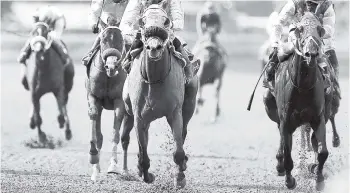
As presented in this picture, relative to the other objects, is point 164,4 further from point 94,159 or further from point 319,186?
point 94,159

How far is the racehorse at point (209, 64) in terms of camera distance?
20.8m

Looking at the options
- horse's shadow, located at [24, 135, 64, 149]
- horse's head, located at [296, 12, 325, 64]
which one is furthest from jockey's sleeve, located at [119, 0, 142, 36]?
horse's shadow, located at [24, 135, 64, 149]

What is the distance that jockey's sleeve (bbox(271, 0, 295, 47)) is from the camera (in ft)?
38.0

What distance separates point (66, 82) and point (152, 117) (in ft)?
22.2

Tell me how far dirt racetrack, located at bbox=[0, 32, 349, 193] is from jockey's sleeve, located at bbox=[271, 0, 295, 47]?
1685 mm

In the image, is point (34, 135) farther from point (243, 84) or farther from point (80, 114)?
point (243, 84)

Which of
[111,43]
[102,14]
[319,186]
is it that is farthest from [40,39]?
[319,186]

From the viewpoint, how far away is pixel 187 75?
11406 mm

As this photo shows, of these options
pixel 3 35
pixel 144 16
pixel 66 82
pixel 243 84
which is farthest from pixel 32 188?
pixel 3 35

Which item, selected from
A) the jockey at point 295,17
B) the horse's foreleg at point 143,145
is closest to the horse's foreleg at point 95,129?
the horse's foreleg at point 143,145


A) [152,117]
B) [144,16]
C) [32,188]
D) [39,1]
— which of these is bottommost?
[32,188]

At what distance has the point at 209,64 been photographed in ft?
68.5

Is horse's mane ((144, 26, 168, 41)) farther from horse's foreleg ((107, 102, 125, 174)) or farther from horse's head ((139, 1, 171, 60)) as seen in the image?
horse's foreleg ((107, 102, 125, 174))

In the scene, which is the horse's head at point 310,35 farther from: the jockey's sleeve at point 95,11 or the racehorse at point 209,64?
the racehorse at point 209,64
